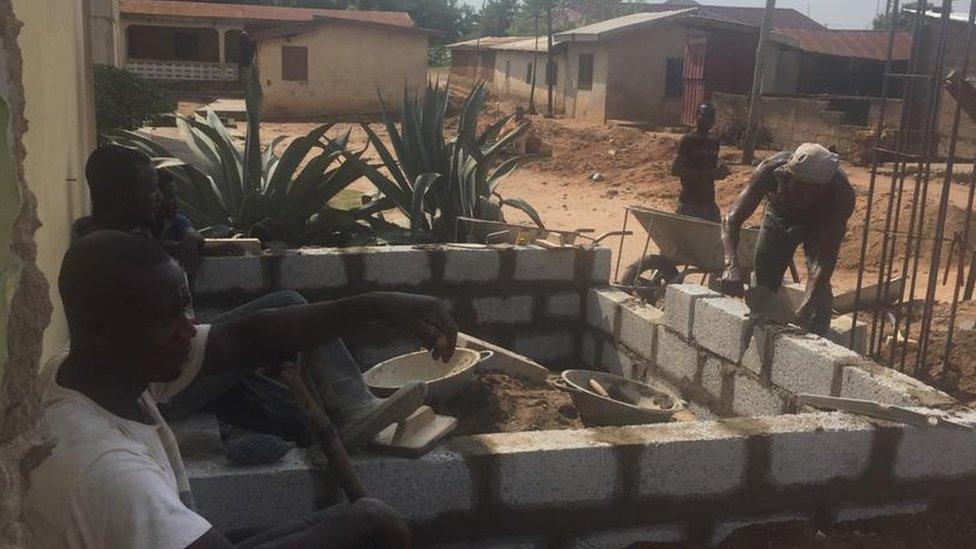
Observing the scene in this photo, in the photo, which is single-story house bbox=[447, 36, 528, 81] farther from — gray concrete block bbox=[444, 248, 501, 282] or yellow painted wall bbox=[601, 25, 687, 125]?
gray concrete block bbox=[444, 248, 501, 282]

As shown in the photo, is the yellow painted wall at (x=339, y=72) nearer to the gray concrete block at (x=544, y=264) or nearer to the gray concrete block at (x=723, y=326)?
the gray concrete block at (x=544, y=264)

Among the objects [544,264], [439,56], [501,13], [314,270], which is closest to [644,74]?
[544,264]

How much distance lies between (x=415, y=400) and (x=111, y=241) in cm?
149

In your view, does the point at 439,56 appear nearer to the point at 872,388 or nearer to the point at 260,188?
the point at 260,188

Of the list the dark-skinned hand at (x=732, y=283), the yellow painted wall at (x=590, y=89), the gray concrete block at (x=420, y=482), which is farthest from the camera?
the yellow painted wall at (x=590, y=89)

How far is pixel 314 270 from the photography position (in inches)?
203

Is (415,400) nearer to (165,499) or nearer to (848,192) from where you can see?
(165,499)

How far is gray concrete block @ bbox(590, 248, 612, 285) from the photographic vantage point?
18.7 ft

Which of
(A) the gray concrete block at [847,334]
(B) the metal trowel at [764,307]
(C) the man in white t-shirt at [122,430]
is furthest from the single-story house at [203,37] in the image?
(C) the man in white t-shirt at [122,430]

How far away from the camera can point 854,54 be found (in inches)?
1072

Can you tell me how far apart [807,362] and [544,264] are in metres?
1.90

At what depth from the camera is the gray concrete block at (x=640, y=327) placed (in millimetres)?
5219

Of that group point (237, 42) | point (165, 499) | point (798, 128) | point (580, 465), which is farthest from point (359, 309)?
point (237, 42)

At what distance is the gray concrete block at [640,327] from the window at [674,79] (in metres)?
22.7
